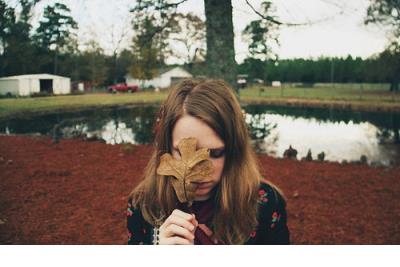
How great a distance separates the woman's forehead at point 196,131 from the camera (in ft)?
2.64

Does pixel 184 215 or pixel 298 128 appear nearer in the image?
pixel 184 215

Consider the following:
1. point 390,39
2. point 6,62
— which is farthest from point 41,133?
point 390,39

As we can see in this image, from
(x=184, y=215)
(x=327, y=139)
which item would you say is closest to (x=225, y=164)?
(x=184, y=215)

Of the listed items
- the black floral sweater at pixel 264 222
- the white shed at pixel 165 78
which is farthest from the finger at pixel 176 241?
the white shed at pixel 165 78

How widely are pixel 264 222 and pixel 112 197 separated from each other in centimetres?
151

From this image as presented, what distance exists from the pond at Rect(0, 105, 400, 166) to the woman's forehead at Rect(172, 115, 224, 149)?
137 centimetres

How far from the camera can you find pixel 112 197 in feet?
7.39

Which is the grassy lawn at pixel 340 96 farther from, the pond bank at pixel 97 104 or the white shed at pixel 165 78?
the white shed at pixel 165 78

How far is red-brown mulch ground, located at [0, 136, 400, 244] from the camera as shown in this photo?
1.79 metres

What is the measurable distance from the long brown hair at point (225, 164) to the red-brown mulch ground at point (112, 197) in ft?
3.25

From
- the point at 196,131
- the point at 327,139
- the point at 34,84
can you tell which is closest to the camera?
the point at 196,131

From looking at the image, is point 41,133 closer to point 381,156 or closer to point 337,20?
point 337,20

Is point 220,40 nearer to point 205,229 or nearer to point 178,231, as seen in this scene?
point 205,229

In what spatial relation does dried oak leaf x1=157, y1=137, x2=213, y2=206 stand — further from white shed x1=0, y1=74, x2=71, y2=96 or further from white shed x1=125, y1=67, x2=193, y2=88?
white shed x1=0, y1=74, x2=71, y2=96
